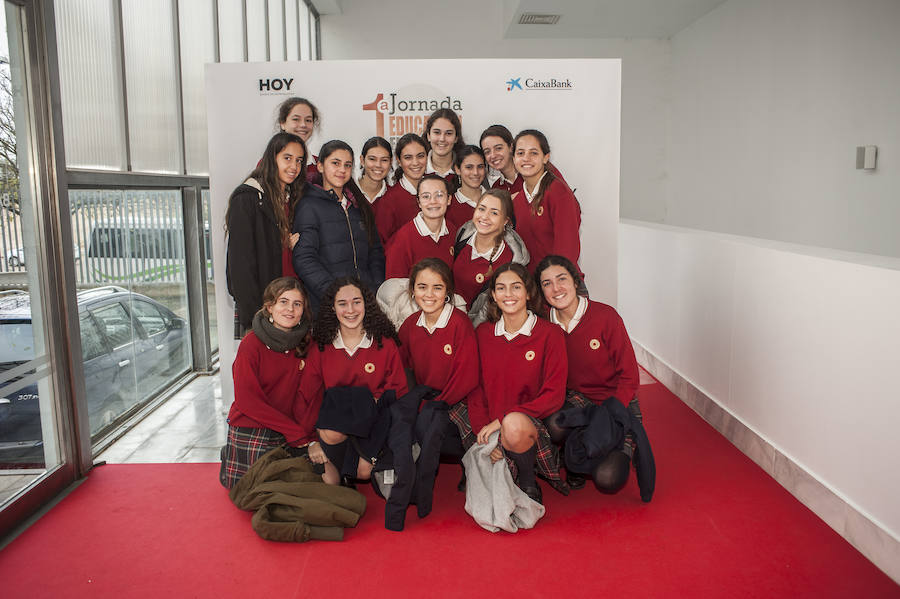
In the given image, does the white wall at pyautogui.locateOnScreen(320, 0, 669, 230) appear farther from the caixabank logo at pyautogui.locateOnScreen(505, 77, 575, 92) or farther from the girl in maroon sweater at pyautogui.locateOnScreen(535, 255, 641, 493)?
the girl in maroon sweater at pyautogui.locateOnScreen(535, 255, 641, 493)

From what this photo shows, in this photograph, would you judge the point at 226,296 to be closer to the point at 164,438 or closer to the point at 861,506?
the point at 164,438

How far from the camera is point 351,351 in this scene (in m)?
3.04

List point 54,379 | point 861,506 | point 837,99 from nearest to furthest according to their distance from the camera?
point 861,506
point 54,379
point 837,99

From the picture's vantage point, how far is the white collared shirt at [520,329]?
293 cm

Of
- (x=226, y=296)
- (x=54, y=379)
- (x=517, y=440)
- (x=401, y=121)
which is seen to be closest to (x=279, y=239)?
(x=226, y=296)

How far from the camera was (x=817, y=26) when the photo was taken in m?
5.39

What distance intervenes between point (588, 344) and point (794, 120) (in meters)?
3.98

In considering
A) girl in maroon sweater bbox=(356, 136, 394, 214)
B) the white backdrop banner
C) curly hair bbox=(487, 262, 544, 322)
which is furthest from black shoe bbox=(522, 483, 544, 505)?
the white backdrop banner

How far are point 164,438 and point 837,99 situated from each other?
17.6 ft

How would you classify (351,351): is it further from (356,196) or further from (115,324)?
(115,324)

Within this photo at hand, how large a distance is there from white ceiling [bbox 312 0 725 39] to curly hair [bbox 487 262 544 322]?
16.3 feet

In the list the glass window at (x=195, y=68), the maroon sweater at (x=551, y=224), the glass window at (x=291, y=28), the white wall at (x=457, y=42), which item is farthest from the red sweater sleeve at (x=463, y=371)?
the white wall at (x=457, y=42)

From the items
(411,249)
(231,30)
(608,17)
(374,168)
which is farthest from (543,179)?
(608,17)

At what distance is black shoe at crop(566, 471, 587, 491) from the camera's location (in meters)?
3.02
